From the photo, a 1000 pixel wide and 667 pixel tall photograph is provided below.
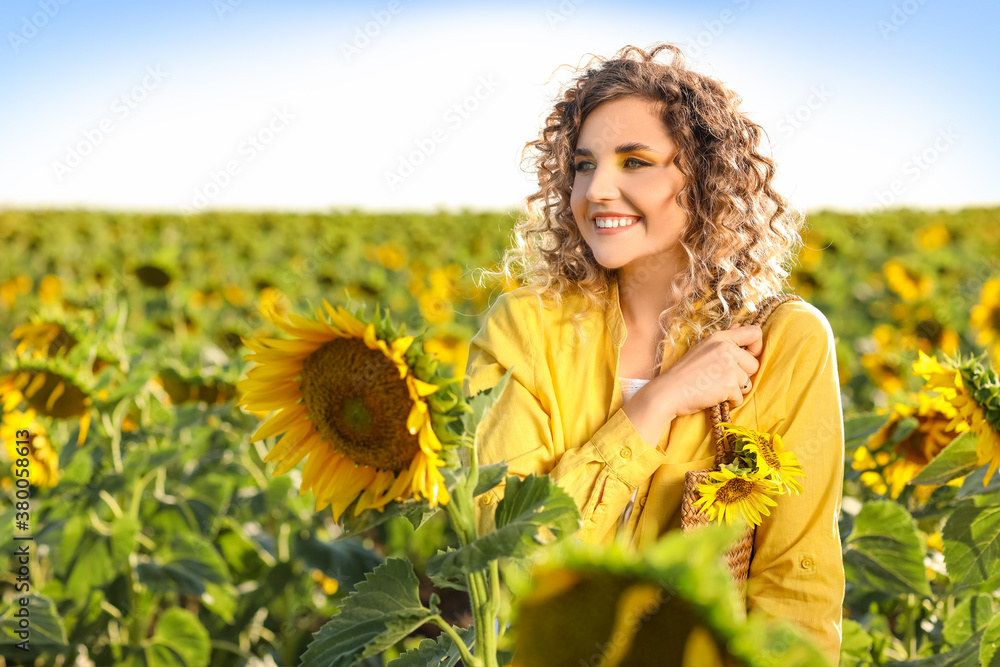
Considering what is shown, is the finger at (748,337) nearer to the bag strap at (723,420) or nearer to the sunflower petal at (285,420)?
the bag strap at (723,420)

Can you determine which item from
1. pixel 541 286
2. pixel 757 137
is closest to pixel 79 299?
pixel 541 286

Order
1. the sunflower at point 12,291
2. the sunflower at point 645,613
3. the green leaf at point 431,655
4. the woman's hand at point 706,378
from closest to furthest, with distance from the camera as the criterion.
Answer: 1. the sunflower at point 645,613
2. the green leaf at point 431,655
3. the woman's hand at point 706,378
4. the sunflower at point 12,291

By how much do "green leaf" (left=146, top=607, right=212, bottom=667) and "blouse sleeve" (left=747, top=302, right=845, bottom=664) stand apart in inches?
71.3

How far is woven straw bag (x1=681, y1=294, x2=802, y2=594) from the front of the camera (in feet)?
4.75

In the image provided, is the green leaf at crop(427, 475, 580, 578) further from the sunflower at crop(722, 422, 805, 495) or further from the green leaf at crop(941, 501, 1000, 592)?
the green leaf at crop(941, 501, 1000, 592)

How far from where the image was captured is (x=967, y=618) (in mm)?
1970

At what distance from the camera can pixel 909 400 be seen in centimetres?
232

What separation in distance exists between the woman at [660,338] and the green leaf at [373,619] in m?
0.30

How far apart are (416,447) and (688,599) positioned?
55cm

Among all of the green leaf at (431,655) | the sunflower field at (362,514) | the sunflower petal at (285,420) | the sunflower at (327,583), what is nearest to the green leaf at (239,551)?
the sunflower field at (362,514)

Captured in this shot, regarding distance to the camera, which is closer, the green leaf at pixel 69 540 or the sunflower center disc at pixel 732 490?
the sunflower center disc at pixel 732 490

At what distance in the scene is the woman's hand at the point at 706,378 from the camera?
1.53 metres

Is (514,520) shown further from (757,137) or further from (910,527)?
(910,527)

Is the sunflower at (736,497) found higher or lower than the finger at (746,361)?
lower
